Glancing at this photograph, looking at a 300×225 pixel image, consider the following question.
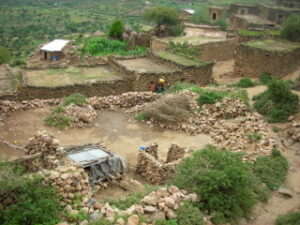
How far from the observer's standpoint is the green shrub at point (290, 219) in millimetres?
7336

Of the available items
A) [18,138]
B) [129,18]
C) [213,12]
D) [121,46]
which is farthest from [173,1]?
[18,138]

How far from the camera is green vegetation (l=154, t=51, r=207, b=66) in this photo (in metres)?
19.2

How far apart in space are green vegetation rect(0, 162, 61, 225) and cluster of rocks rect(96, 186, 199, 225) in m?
0.89

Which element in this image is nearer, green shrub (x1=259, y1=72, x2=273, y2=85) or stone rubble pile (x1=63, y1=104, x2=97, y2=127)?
stone rubble pile (x1=63, y1=104, x2=97, y2=127)

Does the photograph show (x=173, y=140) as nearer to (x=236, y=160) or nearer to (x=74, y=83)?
(x=236, y=160)

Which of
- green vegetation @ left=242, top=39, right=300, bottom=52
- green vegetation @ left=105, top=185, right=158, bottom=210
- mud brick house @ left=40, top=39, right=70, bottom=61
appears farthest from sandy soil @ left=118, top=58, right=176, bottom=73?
green vegetation @ left=105, top=185, right=158, bottom=210

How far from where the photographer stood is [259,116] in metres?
13.6

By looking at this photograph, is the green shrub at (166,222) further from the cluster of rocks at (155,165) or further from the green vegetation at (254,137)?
the green vegetation at (254,137)

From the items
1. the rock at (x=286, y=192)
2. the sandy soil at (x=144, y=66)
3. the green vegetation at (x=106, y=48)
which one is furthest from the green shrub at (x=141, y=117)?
the green vegetation at (x=106, y=48)

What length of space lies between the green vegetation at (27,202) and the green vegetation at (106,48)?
19.8 m

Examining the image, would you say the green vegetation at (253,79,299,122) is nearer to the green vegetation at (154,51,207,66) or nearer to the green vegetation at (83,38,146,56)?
the green vegetation at (154,51,207,66)

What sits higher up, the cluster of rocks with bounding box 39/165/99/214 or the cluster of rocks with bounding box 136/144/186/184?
the cluster of rocks with bounding box 39/165/99/214

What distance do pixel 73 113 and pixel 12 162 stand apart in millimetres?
5643

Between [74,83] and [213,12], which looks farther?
[213,12]
